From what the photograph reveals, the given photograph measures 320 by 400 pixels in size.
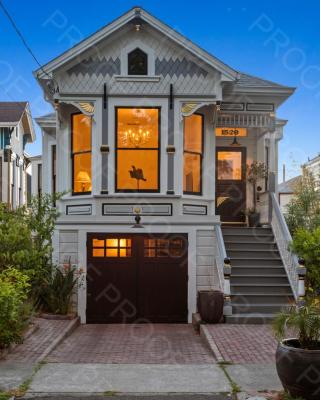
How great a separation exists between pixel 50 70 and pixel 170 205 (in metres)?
4.77

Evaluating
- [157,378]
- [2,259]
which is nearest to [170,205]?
[2,259]

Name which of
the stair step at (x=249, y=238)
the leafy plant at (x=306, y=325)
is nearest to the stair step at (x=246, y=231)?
the stair step at (x=249, y=238)

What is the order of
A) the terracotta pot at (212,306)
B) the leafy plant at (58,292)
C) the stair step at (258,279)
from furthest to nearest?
the stair step at (258,279), the leafy plant at (58,292), the terracotta pot at (212,306)

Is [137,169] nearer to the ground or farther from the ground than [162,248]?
farther from the ground

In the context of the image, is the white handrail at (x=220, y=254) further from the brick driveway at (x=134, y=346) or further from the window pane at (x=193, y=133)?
the window pane at (x=193, y=133)

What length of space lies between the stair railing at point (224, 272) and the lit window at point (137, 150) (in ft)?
7.52

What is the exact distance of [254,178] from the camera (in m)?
17.8

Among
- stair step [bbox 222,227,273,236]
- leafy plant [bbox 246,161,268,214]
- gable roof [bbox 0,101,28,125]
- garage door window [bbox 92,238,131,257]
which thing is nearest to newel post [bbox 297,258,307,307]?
stair step [bbox 222,227,273,236]

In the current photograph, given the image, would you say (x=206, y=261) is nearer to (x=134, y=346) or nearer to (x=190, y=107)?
(x=190, y=107)

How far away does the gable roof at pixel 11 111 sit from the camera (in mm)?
29719

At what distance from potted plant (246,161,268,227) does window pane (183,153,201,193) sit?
2.45 meters

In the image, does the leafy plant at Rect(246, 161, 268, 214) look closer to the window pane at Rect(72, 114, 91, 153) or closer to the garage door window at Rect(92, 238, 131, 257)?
the garage door window at Rect(92, 238, 131, 257)

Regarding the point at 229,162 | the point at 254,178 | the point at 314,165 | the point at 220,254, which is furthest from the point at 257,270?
the point at 314,165

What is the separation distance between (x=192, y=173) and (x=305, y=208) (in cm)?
→ 932
